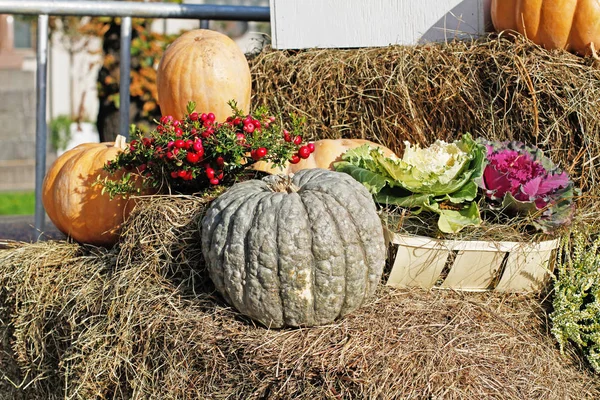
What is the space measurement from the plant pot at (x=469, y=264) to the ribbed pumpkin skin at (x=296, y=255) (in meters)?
0.22

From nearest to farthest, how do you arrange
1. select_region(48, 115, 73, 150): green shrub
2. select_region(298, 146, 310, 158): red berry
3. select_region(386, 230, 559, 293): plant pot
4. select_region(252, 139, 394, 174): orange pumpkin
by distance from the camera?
select_region(386, 230, 559, 293): plant pot, select_region(298, 146, 310, 158): red berry, select_region(252, 139, 394, 174): orange pumpkin, select_region(48, 115, 73, 150): green shrub

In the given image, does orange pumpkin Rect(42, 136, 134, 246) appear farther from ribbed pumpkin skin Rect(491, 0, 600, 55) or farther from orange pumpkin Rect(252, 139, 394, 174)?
ribbed pumpkin skin Rect(491, 0, 600, 55)

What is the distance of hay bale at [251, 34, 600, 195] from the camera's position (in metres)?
3.12

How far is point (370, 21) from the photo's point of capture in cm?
377

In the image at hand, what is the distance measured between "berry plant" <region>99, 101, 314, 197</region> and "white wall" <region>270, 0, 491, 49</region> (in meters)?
0.99

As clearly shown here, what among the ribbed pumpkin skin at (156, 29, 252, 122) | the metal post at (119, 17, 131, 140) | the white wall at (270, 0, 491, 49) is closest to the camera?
the ribbed pumpkin skin at (156, 29, 252, 122)

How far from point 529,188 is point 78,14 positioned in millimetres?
2729

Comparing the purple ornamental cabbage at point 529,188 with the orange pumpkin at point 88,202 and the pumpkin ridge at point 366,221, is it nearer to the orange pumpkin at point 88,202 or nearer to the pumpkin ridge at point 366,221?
the pumpkin ridge at point 366,221

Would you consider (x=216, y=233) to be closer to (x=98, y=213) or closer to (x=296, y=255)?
(x=296, y=255)

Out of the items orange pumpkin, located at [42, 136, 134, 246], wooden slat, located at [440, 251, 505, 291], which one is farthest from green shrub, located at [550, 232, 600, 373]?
orange pumpkin, located at [42, 136, 134, 246]

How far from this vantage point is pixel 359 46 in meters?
3.79

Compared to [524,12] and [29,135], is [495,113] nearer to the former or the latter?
[524,12]

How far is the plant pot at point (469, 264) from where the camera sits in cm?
265

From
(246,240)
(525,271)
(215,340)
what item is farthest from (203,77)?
(525,271)
